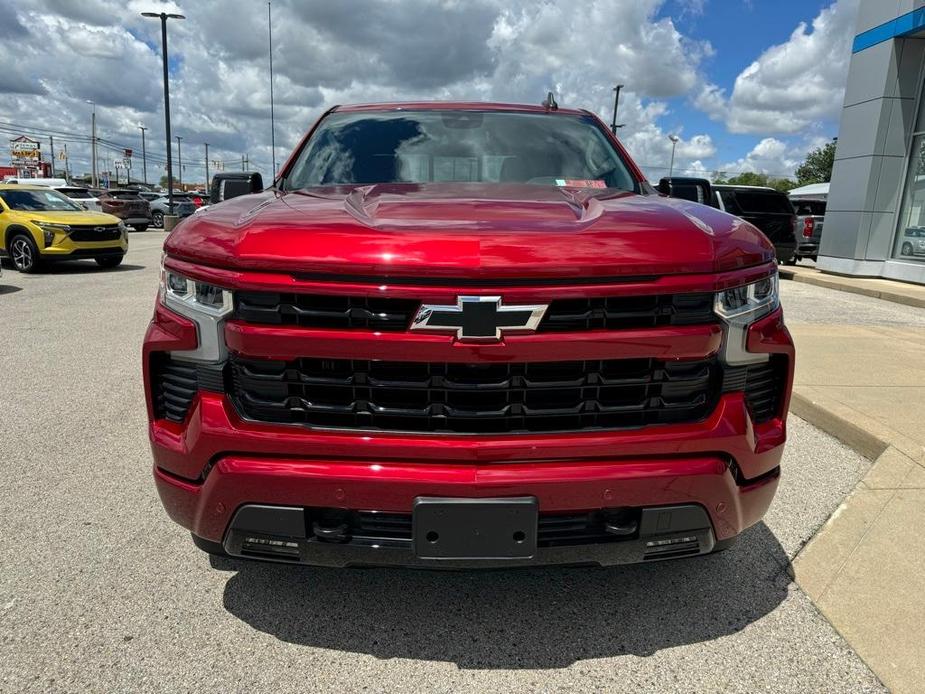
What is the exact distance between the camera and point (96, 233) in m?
13.1

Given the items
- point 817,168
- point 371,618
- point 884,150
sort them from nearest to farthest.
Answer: point 371,618 < point 884,150 < point 817,168

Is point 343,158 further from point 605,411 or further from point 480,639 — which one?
point 480,639

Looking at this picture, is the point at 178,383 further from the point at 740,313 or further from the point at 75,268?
the point at 75,268

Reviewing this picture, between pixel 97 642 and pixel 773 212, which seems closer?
pixel 97 642

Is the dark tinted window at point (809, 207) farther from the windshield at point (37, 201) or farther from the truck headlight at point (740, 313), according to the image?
the truck headlight at point (740, 313)

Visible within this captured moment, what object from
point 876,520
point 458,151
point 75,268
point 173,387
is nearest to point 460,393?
point 173,387

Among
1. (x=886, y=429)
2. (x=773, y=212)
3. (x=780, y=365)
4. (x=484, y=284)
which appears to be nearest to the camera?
(x=484, y=284)

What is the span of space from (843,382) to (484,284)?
14.4 feet

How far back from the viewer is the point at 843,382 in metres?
5.08

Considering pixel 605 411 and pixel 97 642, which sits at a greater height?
pixel 605 411

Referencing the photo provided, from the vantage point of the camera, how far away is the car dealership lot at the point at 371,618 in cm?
205

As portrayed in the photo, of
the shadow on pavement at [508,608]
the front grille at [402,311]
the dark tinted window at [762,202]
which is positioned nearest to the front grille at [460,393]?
the front grille at [402,311]

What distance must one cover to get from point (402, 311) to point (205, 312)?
1.96 feet

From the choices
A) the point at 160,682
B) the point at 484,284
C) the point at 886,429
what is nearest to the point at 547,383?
the point at 484,284
